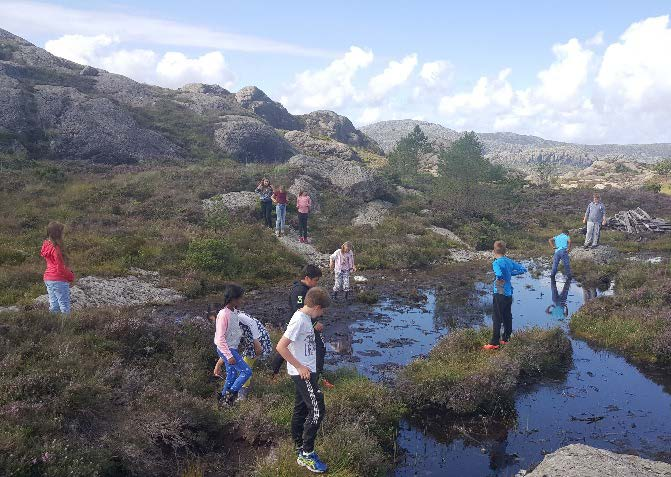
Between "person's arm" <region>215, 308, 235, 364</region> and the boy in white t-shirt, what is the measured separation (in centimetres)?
187

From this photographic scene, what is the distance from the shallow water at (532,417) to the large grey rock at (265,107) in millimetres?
79403

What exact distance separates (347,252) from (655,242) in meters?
22.4

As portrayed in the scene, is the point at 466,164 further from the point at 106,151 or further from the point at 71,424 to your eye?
the point at 71,424

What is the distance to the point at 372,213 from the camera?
102 feet

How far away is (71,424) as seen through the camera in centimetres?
A: 659

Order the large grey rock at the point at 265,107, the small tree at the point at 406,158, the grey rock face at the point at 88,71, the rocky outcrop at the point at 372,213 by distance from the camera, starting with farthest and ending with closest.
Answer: the large grey rock at the point at 265,107 < the small tree at the point at 406,158 < the grey rock face at the point at 88,71 < the rocky outcrop at the point at 372,213

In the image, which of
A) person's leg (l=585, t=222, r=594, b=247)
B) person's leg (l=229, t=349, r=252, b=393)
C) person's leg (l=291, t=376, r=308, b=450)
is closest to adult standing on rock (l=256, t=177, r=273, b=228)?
person's leg (l=585, t=222, r=594, b=247)

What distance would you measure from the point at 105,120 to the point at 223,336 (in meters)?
39.4

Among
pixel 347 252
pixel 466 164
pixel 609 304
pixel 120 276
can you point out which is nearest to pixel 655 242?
pixel 466 164

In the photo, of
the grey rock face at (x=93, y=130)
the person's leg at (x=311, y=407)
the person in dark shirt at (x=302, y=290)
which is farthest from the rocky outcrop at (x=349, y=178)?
the person's leg at (x=311, y=407)

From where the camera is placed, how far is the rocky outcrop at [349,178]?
33719mm

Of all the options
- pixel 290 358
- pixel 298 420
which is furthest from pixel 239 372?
pixel 290 358

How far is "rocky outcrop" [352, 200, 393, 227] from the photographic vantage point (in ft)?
96.0

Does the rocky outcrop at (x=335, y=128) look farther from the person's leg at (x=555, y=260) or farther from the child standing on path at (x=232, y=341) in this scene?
the child standing on path at (x=232, y=341)
